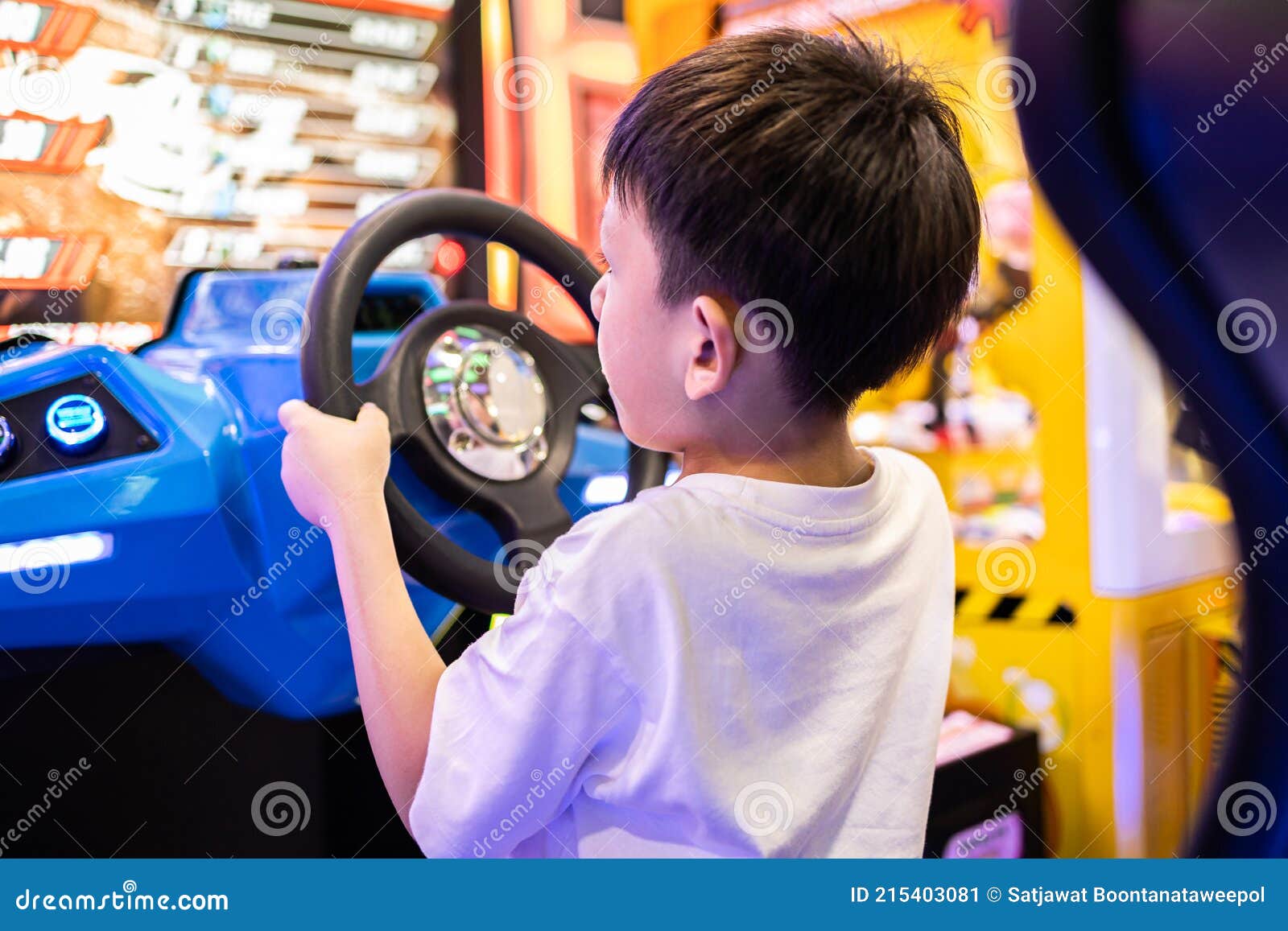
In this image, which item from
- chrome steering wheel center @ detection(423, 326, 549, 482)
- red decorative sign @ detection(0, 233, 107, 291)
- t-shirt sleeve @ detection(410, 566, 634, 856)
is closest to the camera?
t-shirt sleeve @ detection(410, 566, 634, 856)

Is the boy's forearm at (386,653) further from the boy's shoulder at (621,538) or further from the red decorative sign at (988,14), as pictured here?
the red decorative sign at (988,14)

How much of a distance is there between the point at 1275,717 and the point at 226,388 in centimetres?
131

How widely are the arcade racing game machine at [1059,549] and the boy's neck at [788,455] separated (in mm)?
939

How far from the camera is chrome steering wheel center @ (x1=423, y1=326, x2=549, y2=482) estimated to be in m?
0.85

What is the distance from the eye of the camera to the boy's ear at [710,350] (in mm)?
595

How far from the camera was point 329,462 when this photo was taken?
0.71 m

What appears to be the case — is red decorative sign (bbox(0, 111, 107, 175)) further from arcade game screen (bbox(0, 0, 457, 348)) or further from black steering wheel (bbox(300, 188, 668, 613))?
black steering wheel (bbox(300, 188, 668, 613))

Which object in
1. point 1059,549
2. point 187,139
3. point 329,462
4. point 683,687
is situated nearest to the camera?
point 683,687

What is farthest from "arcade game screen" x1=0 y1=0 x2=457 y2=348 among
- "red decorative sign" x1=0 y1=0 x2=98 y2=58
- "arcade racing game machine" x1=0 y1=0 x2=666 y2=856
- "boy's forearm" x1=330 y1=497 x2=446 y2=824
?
"boy's forearm" x1=330 y1=497 x2=446 y2=824

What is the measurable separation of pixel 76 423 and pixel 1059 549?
1.46 metres

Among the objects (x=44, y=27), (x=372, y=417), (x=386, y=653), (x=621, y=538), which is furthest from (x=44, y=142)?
(x=621, y=538)

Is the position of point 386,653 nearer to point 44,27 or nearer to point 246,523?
point 246,523

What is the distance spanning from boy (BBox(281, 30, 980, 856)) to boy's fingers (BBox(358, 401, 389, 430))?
0.38ft

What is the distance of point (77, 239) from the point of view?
176cm
